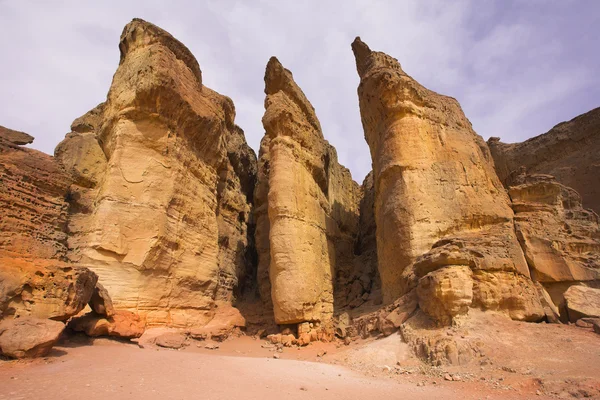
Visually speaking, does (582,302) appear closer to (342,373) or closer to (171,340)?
(342,373)

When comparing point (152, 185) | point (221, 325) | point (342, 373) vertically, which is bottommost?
point (342, 373)

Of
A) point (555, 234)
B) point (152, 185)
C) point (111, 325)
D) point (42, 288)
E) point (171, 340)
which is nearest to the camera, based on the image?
point (42, 288)

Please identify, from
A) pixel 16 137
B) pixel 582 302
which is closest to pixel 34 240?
pixel 16 137

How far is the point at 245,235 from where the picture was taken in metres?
17.1

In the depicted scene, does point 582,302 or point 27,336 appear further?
point 582,302

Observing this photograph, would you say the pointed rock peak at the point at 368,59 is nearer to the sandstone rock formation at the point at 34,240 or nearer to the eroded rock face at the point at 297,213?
the eroded rock face at the point at 297,213

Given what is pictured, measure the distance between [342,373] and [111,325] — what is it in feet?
15.9

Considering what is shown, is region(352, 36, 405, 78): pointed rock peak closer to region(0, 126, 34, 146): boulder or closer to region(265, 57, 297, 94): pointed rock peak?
region(265, 57, 297, 94): pointed rock peak

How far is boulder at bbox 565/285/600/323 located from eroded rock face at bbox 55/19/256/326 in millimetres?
10436

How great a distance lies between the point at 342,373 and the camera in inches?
298

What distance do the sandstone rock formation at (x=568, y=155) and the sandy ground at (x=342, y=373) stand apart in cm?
1389

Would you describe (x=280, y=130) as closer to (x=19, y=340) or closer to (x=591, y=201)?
(x=19, y=340)

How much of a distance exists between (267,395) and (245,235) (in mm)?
12352

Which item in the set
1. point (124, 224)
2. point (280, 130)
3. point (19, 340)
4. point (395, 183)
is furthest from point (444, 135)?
point (19, 340)
